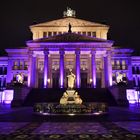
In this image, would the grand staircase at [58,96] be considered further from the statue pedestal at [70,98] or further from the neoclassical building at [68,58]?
the statue pedestal at [70,98]

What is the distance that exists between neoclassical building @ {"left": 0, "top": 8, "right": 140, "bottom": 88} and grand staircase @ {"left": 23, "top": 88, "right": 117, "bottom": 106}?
883 cm

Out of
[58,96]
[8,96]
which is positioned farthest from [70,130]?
[8,96]

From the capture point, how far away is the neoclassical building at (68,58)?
54031mm

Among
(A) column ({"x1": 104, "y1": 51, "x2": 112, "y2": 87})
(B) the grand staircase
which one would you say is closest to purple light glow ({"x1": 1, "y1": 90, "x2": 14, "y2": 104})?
(B) the grand staircase

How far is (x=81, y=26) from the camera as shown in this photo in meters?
63.2

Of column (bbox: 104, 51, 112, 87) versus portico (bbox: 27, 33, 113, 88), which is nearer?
column (bbox: 104, 51, 112, 87)

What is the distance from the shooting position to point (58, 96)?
40.6 m

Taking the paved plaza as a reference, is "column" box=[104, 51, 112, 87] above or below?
above

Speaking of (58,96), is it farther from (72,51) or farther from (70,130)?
(70,130)

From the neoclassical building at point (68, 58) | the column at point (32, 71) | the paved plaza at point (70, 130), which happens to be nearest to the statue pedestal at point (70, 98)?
the paved plaza at point (70, 130)

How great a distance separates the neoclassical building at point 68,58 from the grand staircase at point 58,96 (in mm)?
8828

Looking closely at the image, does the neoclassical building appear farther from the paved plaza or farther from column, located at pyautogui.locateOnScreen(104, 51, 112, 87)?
the paved plaza

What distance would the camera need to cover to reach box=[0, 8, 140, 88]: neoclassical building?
54.0 metres

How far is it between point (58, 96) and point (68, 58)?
72.7 ft
